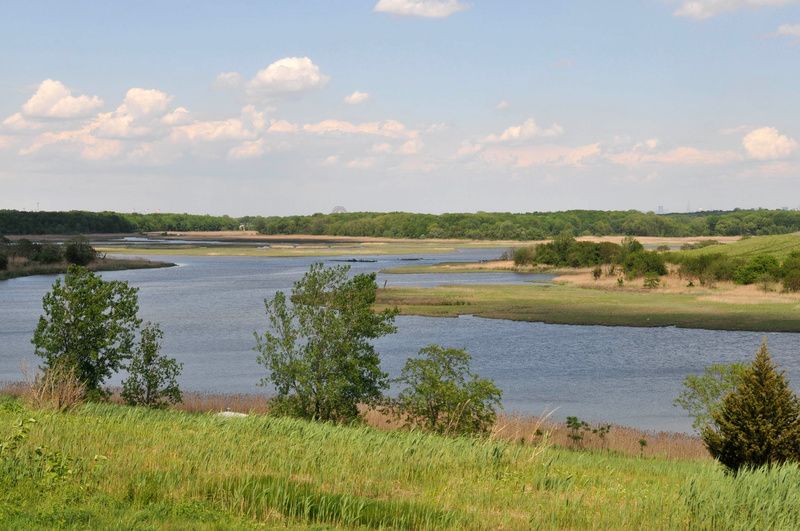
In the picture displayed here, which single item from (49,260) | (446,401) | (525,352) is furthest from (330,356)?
(49,260)

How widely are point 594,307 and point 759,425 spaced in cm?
5881

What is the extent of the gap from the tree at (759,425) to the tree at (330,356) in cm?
1218

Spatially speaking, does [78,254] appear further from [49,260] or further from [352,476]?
[352,476]

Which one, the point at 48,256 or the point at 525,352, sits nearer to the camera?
the point at 525,352

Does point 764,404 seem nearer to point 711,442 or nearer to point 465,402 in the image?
point 711,442

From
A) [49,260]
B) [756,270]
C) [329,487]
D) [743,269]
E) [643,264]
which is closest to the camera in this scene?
[329,487]

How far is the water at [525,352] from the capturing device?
124ft

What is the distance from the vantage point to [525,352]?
50.6 meters

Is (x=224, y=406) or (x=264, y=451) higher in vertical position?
(x=264, y=451)

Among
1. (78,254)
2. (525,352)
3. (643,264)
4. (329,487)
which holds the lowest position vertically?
(525,352)

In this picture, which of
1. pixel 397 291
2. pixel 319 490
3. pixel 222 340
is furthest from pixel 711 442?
pixel 397 291

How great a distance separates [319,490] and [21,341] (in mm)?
46065

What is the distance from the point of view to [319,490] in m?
12.9

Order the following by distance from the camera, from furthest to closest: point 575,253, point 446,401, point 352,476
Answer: point 575,253, point 446,401, point 352,476
